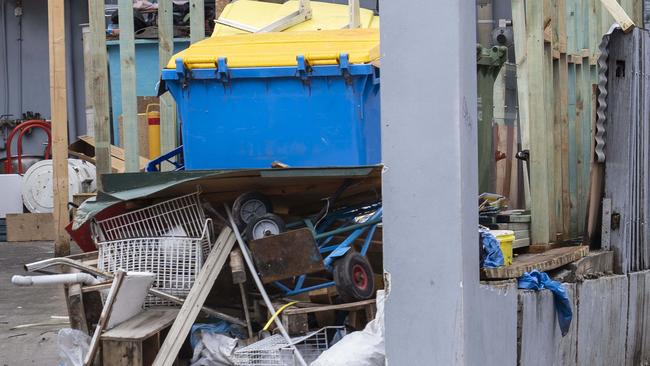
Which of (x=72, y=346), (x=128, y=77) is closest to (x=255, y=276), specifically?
(x=72, y=346)

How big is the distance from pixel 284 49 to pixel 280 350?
2181mm

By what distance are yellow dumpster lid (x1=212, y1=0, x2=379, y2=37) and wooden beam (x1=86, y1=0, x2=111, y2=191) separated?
2.95 feet

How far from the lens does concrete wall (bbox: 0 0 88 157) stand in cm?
1470

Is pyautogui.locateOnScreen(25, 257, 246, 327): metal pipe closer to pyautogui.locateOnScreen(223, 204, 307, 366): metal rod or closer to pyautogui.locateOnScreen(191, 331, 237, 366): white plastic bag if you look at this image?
pyautogui.locateOnScreen(191, 331, 237, 366): white plastic bag

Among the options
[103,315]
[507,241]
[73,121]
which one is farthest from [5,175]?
[507,241]

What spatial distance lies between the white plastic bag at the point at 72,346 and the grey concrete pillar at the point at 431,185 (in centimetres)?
198

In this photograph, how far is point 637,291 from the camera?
23.2 ft

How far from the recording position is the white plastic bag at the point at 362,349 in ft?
17.3

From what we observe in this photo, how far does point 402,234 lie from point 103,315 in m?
1.93

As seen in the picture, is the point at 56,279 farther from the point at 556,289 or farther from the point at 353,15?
the point at 353,15

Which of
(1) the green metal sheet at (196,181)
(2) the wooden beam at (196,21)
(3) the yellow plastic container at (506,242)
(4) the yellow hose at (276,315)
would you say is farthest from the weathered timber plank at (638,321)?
(2) the wooden beam at (196,21)

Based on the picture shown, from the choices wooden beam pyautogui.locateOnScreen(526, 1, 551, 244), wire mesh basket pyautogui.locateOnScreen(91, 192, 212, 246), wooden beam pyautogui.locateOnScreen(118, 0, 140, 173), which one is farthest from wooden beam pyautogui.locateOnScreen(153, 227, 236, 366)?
wooden beam pyautogui.locateOnScreen(526, 1, 551, 244)

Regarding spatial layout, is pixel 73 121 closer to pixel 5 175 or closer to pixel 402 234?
pixel 5 175

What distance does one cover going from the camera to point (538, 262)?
18.9ft
